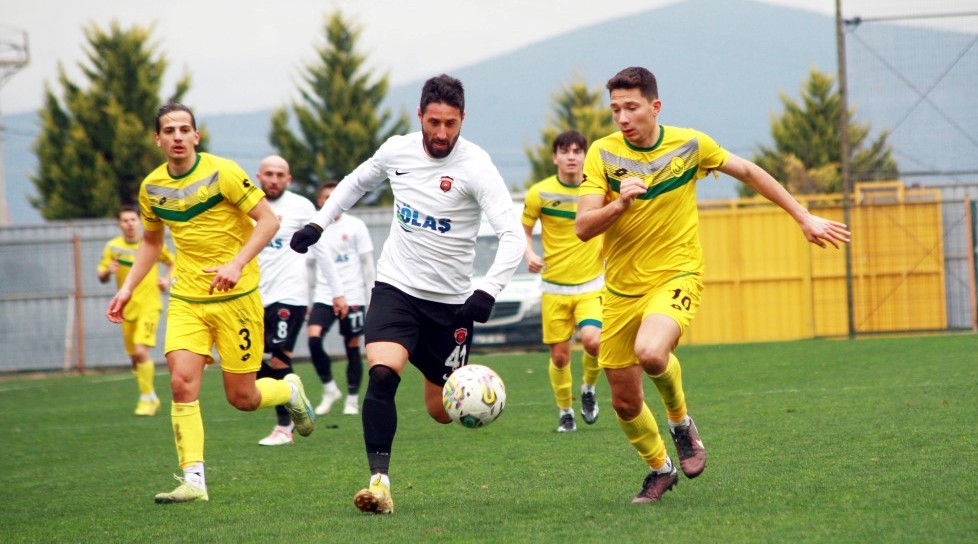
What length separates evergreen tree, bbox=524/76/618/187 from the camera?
4791 cm

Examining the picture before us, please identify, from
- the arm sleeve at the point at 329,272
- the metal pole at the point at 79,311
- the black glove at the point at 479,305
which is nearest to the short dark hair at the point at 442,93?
the black glove at the point at 479,305

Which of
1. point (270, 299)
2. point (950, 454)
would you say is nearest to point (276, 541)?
point (950, 454)

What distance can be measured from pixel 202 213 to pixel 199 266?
33 centimetres

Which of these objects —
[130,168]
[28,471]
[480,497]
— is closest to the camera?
[480,497]

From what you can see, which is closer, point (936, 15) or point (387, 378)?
point (387, 378)

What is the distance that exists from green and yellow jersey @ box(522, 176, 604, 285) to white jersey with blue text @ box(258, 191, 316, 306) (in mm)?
2155

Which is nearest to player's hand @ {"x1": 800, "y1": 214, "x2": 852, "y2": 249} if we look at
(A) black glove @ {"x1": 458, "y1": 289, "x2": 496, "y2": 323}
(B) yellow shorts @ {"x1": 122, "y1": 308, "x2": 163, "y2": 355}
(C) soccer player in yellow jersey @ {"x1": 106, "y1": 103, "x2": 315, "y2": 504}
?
(A) black glove @ {"x1": 458, "y1": 289, "x2": 496, "y2": 323}

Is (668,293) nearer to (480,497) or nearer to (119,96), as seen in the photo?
(480,497)

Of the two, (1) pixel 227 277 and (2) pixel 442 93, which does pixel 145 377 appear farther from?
(2) pixel 442 93

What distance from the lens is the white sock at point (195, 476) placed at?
762 centimetres

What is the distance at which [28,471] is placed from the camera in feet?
32.1

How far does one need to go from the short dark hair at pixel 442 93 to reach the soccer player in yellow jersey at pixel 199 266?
156 centimetres

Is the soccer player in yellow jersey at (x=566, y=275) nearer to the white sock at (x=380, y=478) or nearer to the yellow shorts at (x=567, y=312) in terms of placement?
the yellow shorts at (x=567, y=312)

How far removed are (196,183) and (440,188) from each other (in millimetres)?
1784
